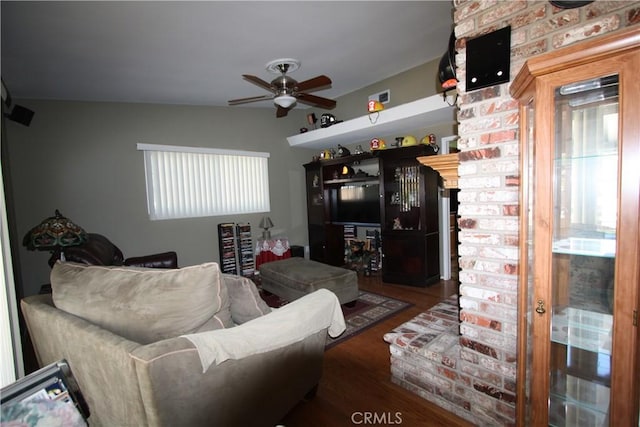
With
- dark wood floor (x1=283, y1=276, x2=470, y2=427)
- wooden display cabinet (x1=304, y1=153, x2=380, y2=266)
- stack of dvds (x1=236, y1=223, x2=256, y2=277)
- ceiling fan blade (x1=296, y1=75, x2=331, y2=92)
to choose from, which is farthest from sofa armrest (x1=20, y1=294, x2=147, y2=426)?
wooden display cabinet (x1=304, y1=153, x2=380, y2=266)

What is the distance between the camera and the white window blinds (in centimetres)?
417

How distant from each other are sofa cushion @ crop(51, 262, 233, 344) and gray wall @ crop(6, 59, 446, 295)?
2.90 meters

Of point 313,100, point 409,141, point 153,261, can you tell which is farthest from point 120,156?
point 409,141

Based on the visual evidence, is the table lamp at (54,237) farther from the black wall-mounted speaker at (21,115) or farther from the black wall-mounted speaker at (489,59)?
the black wall-mounted speaker at (489,59)

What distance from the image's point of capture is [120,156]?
3.87 metres

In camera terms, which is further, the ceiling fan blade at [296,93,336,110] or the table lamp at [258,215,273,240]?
the table lamp at [258,215,273,240]

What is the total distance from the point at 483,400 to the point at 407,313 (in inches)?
61.3

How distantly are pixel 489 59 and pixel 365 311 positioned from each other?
2.57m

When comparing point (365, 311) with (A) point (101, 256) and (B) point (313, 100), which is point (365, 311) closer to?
(B) point (313, 100)

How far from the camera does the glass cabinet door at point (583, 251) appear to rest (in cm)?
105

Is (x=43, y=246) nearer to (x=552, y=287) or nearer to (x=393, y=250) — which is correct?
(x=552, y=287)

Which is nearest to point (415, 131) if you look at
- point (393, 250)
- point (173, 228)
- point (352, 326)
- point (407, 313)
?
point (393, 250)

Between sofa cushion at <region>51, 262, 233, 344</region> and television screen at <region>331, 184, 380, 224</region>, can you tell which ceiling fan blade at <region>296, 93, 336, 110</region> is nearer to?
television screen at <region>331, 184, 380, 224</region>

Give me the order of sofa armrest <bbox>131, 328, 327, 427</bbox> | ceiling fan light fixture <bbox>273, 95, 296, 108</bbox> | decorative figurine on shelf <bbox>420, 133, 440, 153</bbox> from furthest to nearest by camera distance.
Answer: decorative figurine on shelf <bbox>420, 133, 440, 153</bbox> < ceiling fan light fixture <bbox>273, 95, 296, 108</bbox> < sofa armrest <bbox>131, 328, 327, 427</bbox>
